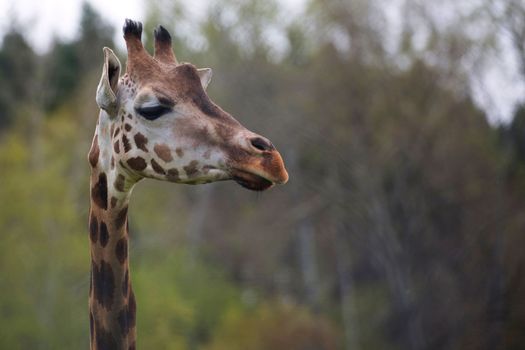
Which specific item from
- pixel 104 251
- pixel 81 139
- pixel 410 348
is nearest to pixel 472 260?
pixel 410 348

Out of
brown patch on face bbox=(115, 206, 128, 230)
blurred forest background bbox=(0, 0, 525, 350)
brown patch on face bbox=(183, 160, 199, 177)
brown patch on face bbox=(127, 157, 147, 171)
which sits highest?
blurred forest background bbox=(0, 0, 525, 350)

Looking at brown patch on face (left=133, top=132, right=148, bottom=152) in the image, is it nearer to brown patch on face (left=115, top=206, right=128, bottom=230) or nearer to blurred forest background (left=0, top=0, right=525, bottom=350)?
brown patch on face (left=115, top=206, right=128, bottom=230)

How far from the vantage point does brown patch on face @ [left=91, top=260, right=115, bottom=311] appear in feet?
16.8

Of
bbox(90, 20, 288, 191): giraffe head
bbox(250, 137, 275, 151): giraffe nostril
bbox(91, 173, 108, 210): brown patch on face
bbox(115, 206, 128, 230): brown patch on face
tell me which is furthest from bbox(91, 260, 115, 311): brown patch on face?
bbox(250, 137, 275, 151): giraffe nostril

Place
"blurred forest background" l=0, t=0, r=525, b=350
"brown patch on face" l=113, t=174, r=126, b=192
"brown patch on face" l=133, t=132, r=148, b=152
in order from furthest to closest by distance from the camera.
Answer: "blurred forest background" l=0, t=0, r=525, b=350, "brown patch on face" l=113, t=174, r=126, b=192, "brown patch on face" l=133, t=132, r=148, b=152

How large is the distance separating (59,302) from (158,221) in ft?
31.6

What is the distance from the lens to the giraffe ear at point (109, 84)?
4906 millimetres

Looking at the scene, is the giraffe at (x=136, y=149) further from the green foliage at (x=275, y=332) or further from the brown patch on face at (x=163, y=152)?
the green foliage at (x=275, y=332)

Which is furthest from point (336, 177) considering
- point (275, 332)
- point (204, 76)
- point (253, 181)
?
point (253, 181)

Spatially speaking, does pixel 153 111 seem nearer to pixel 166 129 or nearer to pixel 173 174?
pixel 166 129

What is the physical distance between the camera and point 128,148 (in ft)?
16.4

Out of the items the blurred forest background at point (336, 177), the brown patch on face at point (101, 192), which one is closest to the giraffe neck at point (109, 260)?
the brown patch on face at point (101, 192)

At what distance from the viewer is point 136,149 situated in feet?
16.3

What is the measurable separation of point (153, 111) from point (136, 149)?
23 cm
